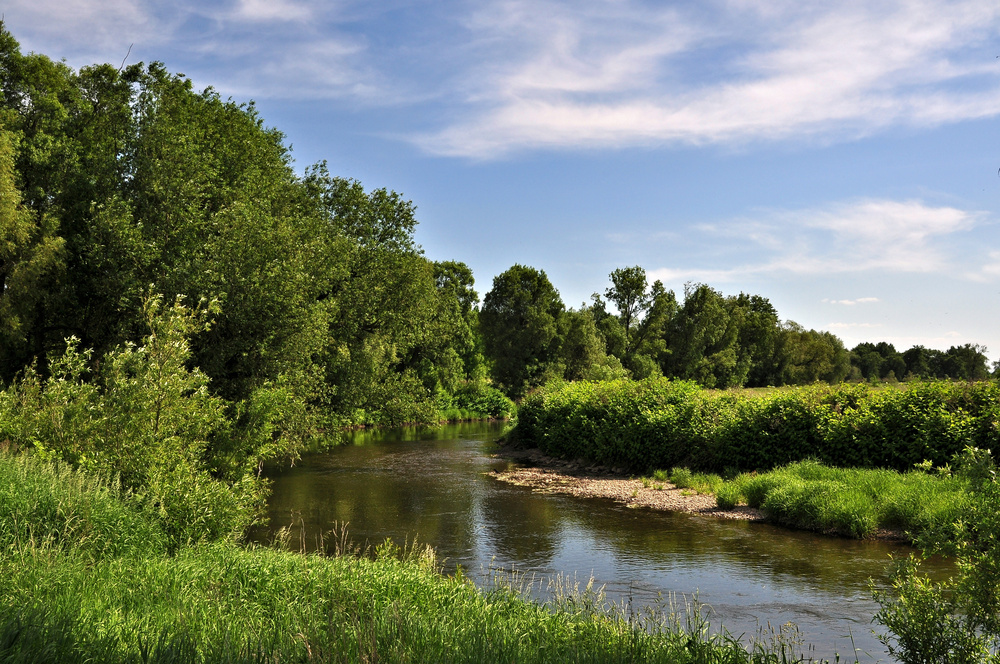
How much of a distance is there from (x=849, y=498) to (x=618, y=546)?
6.35 metres

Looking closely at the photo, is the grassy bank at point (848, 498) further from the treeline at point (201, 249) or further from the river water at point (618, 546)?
the treeline at point (201, 249)

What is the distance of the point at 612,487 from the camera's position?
80.8 feet

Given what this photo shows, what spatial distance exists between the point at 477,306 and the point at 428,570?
68.7 m

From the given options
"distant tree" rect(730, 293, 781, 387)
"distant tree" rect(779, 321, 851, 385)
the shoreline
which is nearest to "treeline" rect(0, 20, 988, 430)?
the shoreline

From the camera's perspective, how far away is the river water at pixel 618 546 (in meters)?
11.6

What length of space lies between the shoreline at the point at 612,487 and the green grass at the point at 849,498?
0.30 meters

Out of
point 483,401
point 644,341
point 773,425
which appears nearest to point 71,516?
point 773,425

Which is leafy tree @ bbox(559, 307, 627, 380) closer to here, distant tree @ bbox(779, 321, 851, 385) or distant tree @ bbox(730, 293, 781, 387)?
distant tree @ bbox(730, 293, 781, 387)

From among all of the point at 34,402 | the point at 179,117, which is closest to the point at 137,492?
the point at 34,402

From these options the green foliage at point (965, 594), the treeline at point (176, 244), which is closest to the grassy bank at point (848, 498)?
the green foliage at point (965, 594)

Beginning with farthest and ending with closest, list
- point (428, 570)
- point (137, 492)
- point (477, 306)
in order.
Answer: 1. point (477, 306)
2. point (137, 492)
3. point (428, 570)

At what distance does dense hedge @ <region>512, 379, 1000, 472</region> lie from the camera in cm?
1928

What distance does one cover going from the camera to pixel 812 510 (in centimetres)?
1792

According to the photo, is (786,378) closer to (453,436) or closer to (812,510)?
(453,436)
